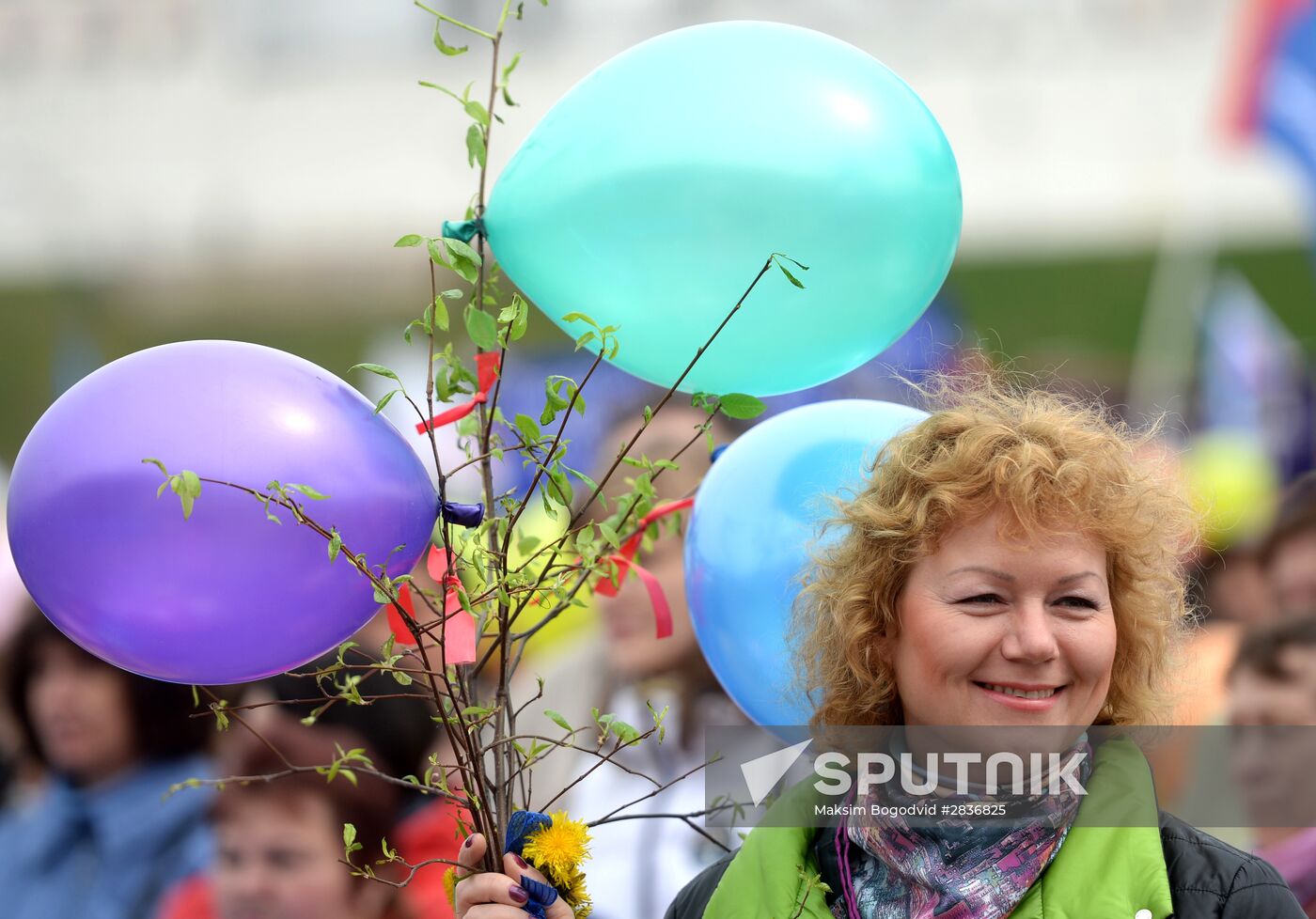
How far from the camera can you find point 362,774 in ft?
9.32

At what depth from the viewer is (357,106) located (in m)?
18.8

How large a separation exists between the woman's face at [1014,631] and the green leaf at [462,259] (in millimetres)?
604

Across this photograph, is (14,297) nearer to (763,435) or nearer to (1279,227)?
(1279,227)

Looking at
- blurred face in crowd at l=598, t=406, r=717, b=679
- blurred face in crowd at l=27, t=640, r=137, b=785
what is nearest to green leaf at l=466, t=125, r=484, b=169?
blurred face in crowd at l=598, t=406, r=717, b=679

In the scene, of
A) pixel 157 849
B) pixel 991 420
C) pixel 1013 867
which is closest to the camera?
pixel 1013 867

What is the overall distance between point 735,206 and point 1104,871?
0.83 meters

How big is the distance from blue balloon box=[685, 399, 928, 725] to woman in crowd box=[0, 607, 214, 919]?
1636 millimetres

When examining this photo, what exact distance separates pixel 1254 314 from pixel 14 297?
13.5 meters

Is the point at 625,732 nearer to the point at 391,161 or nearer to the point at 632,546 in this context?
the point at 632,546

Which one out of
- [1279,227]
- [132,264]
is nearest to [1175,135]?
[1279,227]

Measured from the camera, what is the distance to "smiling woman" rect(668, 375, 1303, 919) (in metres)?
1.56

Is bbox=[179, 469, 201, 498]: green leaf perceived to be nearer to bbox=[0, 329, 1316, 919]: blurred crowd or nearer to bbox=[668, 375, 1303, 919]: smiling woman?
bbox=[668, 375, 1303, 919]: smiling woman

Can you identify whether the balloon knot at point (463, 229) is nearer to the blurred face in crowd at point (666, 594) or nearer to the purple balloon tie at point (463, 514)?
the purple balloon tie at point (463, 514)

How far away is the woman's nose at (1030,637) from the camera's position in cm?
157
